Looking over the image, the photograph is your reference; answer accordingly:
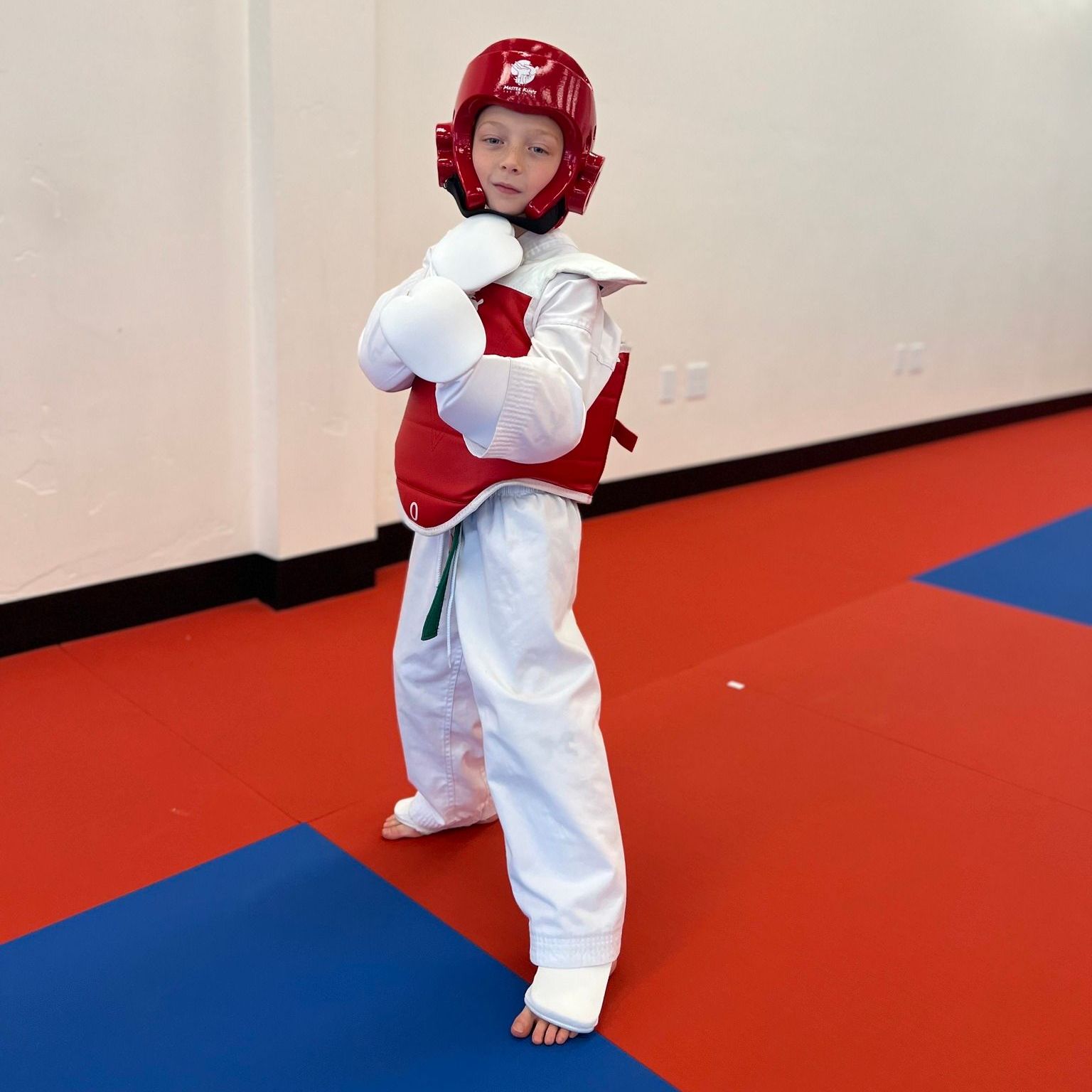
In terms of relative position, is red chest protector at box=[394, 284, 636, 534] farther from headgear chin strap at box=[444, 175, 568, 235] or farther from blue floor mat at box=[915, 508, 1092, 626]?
blue floor mat at box=[915, 508, 1092, 626]

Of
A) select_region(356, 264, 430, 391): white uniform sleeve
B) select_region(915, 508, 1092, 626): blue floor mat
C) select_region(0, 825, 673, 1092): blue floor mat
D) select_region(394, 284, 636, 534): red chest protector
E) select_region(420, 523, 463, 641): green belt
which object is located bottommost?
select_region(915, 508, 1092, 626): blue floor mat

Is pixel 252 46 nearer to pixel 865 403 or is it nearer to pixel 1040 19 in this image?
pixel 865 403

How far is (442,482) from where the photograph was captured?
4.53 feet

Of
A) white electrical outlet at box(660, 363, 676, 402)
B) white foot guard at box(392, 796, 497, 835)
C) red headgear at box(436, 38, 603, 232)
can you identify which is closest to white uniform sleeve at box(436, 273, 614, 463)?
red headgear at box(436, 38, 603, 232)

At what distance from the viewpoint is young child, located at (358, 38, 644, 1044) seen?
1281mm

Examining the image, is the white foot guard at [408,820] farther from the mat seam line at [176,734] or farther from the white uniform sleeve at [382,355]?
the white uniform sleeve at [382,355]

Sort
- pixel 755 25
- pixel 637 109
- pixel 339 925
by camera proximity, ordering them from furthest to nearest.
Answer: pixel 755 25 < pixel 637 109 < pixel 339 925

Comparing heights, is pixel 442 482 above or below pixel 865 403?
above

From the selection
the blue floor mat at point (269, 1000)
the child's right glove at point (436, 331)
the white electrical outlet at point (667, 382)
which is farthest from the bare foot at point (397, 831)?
the white electrical outlet at point (667, 382)

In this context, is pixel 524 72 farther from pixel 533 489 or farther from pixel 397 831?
pixel 397 831

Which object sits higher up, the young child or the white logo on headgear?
the white logo on headgear

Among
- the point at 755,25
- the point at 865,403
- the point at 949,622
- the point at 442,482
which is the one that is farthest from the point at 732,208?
the point at 442,482

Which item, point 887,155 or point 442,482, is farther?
point 887,155

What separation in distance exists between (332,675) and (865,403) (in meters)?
3.43
